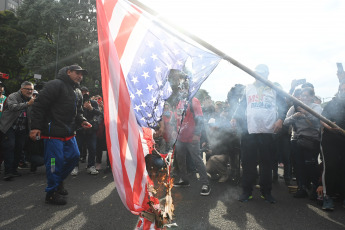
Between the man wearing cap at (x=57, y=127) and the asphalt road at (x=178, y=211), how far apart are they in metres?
0.42

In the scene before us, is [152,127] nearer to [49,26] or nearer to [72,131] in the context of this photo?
[72,131]

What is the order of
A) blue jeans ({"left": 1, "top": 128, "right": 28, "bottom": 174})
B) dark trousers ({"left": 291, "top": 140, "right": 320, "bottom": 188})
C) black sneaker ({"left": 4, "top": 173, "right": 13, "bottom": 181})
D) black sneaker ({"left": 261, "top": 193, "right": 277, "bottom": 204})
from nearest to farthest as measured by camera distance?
1. black sneaker ({"left": 261, "top": 193, "right": 277, "bottom": 204})
2. dark trousers ({"left": 291, "top": 140, "right": 320, "bottom": 188})
3. black sneaker ({"left": 4, "top": 173, "right": 13, "bottom": 181})
4. blue jeans ({"left": 1, "top": 128, "right": 28, "bottom": 174})

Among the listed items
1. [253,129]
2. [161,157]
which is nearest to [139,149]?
[161,157]

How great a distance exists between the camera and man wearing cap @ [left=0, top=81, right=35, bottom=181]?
5.48 metres

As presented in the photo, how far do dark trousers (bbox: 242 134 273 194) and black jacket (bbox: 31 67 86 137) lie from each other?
10.1ft

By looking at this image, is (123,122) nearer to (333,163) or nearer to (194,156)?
(194,156)

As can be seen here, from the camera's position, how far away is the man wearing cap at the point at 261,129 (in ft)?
14.4

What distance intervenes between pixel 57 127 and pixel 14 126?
2.49m

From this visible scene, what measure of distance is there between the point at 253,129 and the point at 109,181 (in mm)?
3290

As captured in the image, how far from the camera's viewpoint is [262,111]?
439 centimetres

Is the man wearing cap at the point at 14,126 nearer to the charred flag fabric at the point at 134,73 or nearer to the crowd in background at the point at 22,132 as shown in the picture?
the crowd in background at the point at 22,132

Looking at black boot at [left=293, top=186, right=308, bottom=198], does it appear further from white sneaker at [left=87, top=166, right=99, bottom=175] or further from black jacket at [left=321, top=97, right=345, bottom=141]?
white sneaker at [left=87, top=166, right=99, bottom=175]

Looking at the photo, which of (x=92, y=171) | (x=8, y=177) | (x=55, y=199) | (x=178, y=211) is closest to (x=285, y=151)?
(x=178, y=211)

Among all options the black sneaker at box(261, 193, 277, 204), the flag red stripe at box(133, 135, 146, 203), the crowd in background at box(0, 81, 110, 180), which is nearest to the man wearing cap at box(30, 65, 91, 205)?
the crowd in background at box(0, 81, 110, 180)
